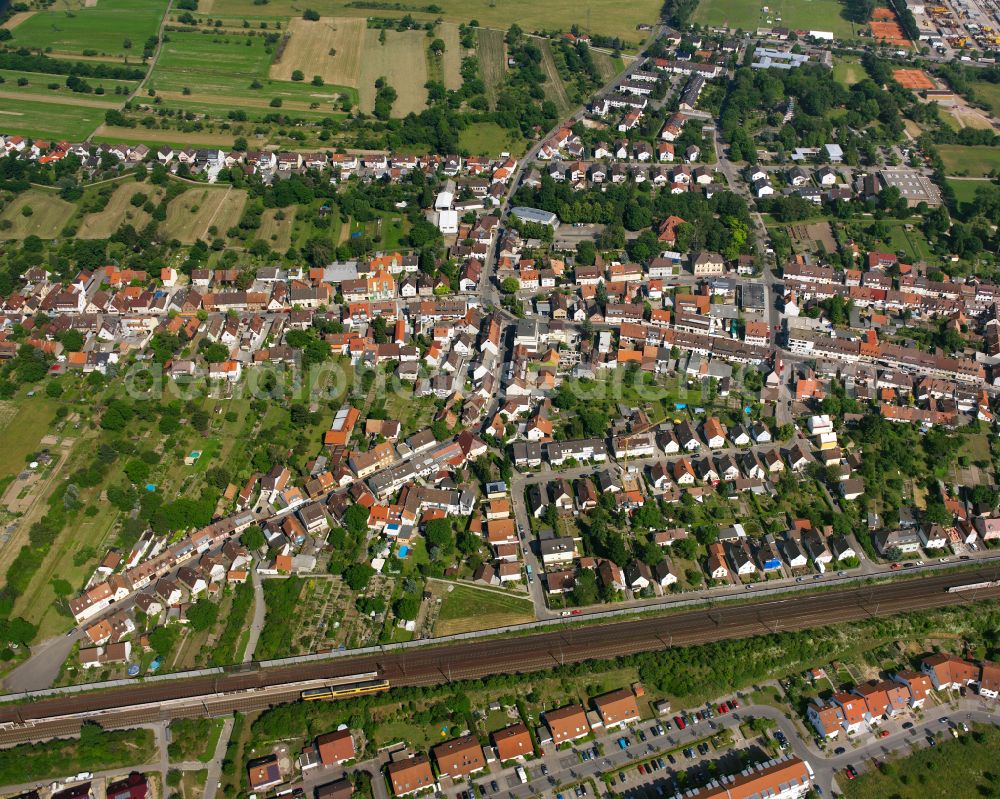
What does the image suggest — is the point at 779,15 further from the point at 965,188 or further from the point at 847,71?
the point at 965,188

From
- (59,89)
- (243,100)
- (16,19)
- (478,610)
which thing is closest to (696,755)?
(478,610)

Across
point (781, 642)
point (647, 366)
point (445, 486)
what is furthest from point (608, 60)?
point (781, 642)

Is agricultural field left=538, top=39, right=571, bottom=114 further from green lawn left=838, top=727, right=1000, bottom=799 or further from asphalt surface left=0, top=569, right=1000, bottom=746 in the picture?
green lawn left=838, top=727, right=1000, bottom=799

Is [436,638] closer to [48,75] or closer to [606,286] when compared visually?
[606,286]

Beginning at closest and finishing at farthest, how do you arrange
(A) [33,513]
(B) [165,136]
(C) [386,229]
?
(A) [33,513]
(C) [386,229]
(B) [165,136]

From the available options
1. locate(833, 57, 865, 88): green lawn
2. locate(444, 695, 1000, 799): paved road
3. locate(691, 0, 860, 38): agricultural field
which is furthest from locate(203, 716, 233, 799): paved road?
locate(691, 0, 860, 38): agricultural field

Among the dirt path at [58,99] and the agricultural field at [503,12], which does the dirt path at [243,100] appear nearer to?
the dirt path at [58,99]
